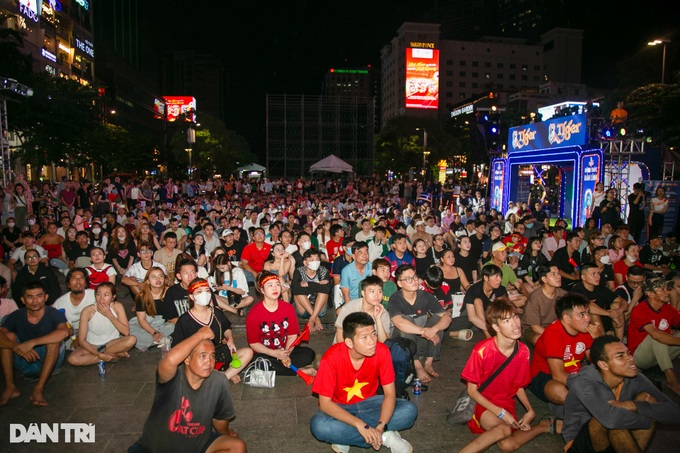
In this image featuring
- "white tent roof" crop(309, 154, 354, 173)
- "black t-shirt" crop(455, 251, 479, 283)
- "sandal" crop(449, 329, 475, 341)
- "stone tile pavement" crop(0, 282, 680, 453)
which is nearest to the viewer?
"stone tile pavement" crop(0, 282, 680, 453)

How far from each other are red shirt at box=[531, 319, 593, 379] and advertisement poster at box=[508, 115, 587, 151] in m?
12.5

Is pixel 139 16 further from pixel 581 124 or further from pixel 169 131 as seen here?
pixel 581 124

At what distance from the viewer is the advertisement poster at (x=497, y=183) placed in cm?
2161

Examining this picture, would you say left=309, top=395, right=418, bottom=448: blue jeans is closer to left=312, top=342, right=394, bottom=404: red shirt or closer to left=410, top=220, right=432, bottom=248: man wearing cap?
left=312, top=342, right=394, bottom=404: red shirt

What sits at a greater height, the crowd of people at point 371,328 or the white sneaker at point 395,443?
the crowd of people at point 371,328

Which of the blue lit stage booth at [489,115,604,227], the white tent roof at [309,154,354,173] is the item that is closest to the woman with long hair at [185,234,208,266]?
the blue lit stage booth at [489,115,604,227]

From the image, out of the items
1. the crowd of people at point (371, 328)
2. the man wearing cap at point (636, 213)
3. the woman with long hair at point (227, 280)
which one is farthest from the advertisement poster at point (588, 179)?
the woman with long hair at point (227, 280)

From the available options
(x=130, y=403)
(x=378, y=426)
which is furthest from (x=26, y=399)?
(x=378, y=426)

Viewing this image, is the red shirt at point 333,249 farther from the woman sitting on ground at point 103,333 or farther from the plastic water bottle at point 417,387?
the plastic water bottle at point 417,387

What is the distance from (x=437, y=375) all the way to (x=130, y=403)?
3583 mm

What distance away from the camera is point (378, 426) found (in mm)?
3777

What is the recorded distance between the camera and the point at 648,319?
5.49 meters

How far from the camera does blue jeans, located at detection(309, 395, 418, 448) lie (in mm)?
3916

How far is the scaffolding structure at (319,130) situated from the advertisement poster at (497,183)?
42096mm
